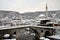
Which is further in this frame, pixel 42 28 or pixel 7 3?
pixel 42 28

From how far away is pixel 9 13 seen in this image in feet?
12.7

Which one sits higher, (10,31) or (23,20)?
(23,20)

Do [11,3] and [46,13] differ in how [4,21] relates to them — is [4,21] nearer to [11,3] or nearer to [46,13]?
[11,3]

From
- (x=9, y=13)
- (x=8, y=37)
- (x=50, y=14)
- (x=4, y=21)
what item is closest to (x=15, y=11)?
(x=9, y=13)

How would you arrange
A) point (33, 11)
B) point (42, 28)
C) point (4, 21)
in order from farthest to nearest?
point (42, 28) < point (33, 11) < point (4, 21)

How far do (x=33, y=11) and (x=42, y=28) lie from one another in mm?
692

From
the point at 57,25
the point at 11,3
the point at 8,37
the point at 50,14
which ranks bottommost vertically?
the point at 8,37

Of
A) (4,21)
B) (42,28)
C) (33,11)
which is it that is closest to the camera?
(4,21)

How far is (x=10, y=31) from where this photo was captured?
13.1ft

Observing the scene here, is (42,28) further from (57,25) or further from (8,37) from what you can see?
(8,37)

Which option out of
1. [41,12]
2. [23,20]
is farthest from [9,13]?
[41,12]

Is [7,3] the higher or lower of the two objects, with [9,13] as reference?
higher

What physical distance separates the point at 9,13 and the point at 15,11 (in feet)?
0.65

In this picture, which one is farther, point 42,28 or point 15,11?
point 42,28
